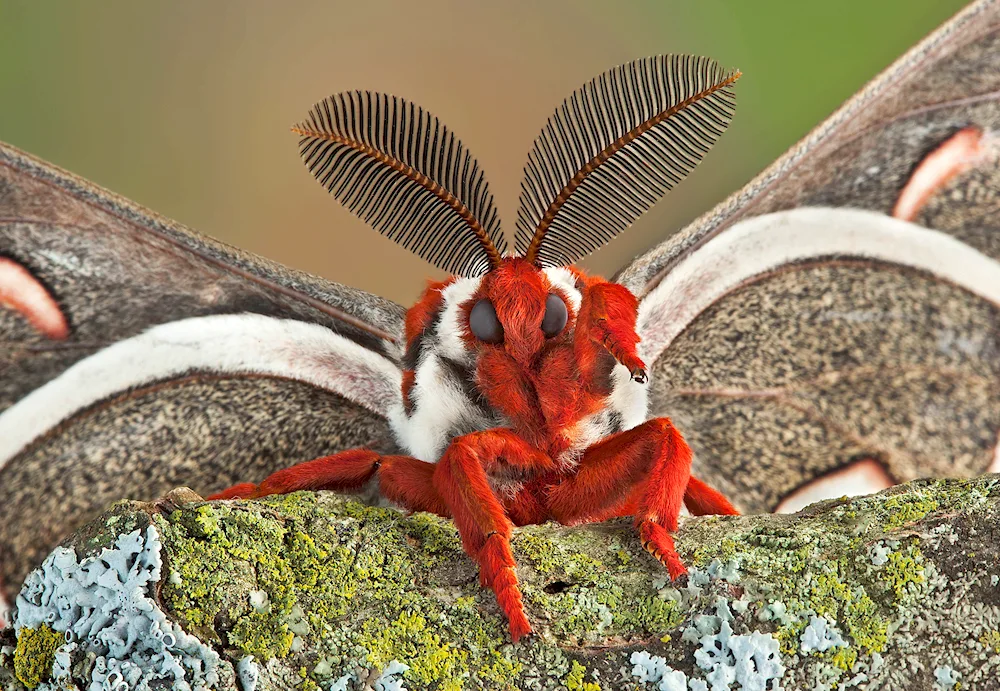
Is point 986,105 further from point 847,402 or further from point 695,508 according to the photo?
point 695,508

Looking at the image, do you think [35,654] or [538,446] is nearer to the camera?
[35,654]

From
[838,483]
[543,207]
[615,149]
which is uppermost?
[615,149]

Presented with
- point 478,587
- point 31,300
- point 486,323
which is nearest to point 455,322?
point 486,323

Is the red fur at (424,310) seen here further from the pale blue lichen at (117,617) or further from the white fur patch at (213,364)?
the pale blue lichen at (117,617)

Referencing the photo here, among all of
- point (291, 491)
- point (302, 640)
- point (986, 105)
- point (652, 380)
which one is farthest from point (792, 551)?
point (986, 105)

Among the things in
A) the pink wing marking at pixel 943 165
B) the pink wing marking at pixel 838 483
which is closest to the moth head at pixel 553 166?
the pink wing marking at pixel 943 165

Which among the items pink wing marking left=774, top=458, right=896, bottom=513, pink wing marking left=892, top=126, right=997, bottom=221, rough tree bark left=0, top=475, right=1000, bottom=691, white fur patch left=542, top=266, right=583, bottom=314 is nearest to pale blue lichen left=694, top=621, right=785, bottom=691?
rough tree bark left=0, top=475, right=1000, bottom=691

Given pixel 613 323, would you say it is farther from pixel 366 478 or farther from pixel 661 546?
pixel 366 478
